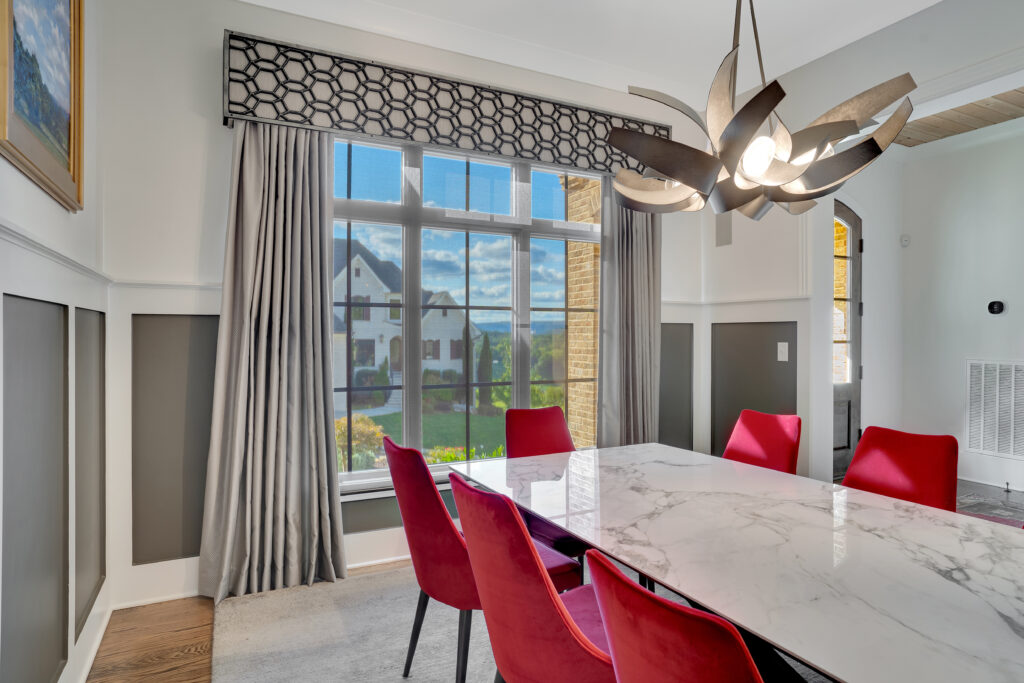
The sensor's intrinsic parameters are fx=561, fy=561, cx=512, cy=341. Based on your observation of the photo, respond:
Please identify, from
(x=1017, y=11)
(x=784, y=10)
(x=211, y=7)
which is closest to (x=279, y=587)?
(x=211, y=7)

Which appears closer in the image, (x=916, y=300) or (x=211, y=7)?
(x=211, y=7)

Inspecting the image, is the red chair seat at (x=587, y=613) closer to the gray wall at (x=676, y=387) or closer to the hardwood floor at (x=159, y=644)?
the hardwood floor at (x=159, y=644)

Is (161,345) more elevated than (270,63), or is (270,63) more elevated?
(270,63)

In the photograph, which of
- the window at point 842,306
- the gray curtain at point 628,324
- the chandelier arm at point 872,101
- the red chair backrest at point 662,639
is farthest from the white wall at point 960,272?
the red chair backrest at point 662,639

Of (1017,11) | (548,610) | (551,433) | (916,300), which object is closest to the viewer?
(548,610)

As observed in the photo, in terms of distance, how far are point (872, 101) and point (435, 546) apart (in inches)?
73.5

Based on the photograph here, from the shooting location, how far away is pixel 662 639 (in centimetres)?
76

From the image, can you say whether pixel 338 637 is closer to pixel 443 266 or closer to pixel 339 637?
pixel 339 637

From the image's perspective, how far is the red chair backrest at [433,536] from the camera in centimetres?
161

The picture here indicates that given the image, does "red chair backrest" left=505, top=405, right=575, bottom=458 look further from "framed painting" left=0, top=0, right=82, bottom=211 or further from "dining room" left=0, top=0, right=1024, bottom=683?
"framed painting" left=0, top=0, right=82, bottom=211

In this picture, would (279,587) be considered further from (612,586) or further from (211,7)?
(211,7)

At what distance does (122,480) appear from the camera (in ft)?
8.25

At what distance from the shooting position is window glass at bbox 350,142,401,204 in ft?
9.87

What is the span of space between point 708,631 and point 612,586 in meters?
0.14
